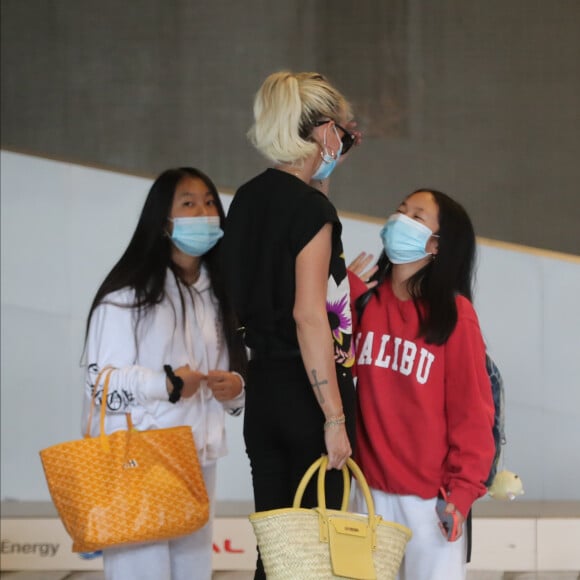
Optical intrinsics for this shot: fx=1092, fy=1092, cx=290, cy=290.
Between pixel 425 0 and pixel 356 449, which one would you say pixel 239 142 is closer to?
pixel 425 0

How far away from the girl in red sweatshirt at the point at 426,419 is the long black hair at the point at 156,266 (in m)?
0.53

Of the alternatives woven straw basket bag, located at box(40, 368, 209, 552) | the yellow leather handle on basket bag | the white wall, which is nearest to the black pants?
the yellow leather handle on basket bag

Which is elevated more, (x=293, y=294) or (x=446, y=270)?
(x=446, y=270)

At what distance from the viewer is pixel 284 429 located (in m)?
2.48

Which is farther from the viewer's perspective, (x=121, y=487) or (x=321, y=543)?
(x=121, y=487)

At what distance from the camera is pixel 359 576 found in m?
2.31

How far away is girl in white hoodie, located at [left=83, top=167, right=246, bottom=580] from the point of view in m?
2.93

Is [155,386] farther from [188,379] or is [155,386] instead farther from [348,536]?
[348,536]

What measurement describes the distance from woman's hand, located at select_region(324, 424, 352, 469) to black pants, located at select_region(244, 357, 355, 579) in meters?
0.04

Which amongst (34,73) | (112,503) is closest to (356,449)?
(112,503)

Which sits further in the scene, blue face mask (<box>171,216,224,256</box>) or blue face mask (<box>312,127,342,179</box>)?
blue face mask (<box>171,216,224,256</box>)

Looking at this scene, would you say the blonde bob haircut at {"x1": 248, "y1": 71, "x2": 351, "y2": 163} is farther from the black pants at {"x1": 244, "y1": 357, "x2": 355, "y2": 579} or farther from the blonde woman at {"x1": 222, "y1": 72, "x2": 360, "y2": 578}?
the black pants at {"x1": 244, "y1": 357, "x2": 355, "y2": 579}

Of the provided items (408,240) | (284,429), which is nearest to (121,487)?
(284,429)

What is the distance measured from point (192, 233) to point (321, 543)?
1096mm
